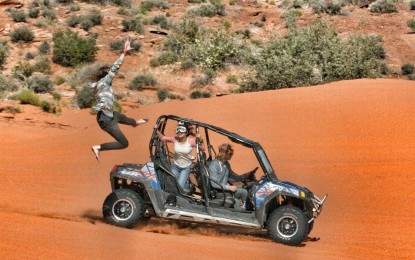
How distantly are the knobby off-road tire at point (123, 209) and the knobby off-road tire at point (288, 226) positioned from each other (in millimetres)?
1819

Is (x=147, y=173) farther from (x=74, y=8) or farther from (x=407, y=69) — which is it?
(x=74, y=8)

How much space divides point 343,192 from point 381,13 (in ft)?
106

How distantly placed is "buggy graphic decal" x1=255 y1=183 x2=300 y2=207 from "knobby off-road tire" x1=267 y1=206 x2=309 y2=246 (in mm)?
240

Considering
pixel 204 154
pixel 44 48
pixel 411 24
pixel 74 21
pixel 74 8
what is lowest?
pixel 44 48

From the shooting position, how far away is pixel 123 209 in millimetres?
9195

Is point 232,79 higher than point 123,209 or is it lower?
lower

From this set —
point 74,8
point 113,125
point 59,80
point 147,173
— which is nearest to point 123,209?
point 147,173

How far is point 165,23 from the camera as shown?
134 feet

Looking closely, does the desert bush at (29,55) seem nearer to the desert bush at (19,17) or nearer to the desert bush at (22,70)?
the desert bush at (22,70)

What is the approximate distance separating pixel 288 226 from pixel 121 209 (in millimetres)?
2325

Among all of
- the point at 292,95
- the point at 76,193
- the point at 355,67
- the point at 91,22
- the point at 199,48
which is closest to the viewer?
the point at 76,193

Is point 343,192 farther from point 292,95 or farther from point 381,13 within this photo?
point 381,13

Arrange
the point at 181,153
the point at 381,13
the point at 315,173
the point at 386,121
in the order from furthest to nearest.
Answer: the point at 381,13
the point at 386,121
the point at 315,173
the point at 181,153

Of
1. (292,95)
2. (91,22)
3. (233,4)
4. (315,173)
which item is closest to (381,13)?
(233,4)
